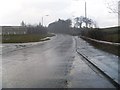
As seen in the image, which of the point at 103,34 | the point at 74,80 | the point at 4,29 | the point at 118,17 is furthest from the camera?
the point at 4,29

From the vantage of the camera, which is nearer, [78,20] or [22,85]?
[22,85]

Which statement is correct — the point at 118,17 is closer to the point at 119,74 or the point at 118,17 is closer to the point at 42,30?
the point at 119,74

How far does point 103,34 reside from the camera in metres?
47.7

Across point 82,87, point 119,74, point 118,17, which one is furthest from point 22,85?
point 118,17

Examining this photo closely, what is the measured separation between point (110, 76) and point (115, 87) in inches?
79.9

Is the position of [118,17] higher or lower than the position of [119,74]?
higher

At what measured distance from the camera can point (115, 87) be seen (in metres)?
10.6

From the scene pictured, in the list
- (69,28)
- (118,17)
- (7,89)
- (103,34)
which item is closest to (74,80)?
(7,89)

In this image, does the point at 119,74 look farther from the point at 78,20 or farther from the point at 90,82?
the point at 78,20

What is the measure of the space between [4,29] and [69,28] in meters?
40.3

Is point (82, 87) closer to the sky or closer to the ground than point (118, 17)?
closer to the ground

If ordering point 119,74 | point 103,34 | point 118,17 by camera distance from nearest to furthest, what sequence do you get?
1. point 119,74
2. point 118,17
3. point 103,34

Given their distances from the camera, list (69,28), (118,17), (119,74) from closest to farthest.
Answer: (119,74) < (118,17) < (69,28)

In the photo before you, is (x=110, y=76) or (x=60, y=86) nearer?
(x=60, y=86)
